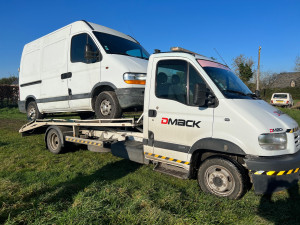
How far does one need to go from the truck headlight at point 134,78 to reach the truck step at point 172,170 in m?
1.76

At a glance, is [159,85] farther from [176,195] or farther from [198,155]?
[176,195]

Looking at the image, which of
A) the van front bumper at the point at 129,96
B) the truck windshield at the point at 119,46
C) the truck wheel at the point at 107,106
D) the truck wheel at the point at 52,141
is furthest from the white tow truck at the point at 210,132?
the truck wheel at the point at 52,141

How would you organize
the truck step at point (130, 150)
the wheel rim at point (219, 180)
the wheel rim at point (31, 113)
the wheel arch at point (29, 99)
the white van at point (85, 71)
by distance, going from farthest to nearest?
the wheel rim at point (31, 113) < the wheel arch at point (29, 99) < the white van at point (85, 71) < the truck step at point (130, 150) < the wheel rim at point (219, 180)

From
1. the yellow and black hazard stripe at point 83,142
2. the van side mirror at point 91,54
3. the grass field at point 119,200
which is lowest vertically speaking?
the grass field at point 119,200

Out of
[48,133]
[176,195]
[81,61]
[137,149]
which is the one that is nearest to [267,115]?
[176,195]

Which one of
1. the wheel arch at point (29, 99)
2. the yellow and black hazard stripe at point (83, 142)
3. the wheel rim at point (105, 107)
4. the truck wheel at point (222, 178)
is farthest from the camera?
the wheel arch at point (29, 99)

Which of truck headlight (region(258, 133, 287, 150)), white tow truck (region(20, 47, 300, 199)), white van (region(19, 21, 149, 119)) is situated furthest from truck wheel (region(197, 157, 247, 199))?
white van (region(19, 21, 149, 119))

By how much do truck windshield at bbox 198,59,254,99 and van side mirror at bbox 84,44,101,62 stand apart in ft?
7.92

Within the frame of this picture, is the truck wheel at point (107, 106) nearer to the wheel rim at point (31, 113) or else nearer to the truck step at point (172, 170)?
the truck step at point (172, 170)

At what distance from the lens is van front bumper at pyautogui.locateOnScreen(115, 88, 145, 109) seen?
4.82 m

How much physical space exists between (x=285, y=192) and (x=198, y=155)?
159 centimetres

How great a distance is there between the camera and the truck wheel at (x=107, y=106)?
5.05 meters

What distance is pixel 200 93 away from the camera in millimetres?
3482

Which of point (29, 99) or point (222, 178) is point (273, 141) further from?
point (29, 99)
